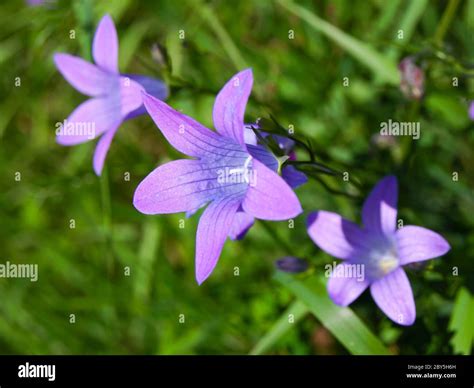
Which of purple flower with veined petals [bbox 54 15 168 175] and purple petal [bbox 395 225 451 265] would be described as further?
purple flower with veined petals [bbox 54 15 168 175]

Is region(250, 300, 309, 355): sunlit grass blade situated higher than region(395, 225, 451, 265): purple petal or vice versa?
region(395, 225, 451, 265): purple petal

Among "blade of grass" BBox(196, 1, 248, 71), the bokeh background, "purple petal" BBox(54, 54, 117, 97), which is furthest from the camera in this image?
"blade of grass" BBox(196, 1, 248, 71)

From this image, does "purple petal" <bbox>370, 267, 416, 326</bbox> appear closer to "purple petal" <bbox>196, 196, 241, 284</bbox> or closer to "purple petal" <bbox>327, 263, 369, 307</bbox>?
"purple petal" <bbox>327, 263, 369, 307</bbox>

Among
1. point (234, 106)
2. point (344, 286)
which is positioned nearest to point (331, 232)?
point (344, 286)

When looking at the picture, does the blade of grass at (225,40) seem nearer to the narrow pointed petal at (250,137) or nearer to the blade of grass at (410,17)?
the blade of grass at (410,17)

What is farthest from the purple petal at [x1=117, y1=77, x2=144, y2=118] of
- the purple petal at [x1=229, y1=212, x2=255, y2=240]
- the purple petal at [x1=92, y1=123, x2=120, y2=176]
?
the purple petal at [x1=229, y1=212, x2=255, y2=240]

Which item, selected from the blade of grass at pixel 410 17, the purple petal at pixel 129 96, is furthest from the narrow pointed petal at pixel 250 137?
the blade of grass at pixel 410 17
